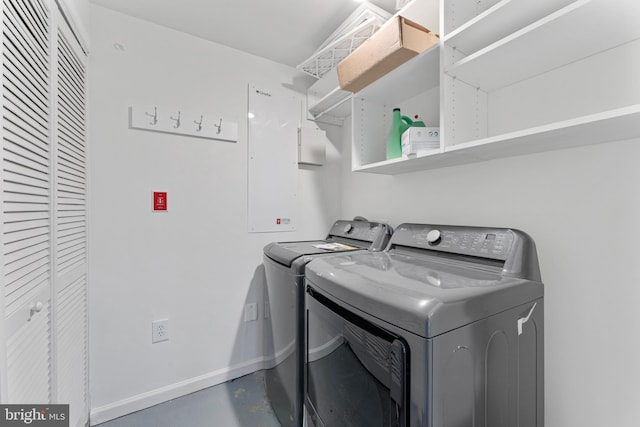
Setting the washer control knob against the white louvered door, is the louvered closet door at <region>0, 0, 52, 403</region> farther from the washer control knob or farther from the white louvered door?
the washer control knob

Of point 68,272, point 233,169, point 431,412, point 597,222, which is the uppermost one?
point 233,169

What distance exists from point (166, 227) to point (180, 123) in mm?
701

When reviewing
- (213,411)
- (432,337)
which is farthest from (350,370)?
(213,411)

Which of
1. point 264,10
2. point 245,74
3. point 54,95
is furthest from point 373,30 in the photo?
point 54,95

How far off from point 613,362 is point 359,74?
158cm

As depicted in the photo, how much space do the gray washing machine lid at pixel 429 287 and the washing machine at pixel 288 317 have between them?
0.22 metres

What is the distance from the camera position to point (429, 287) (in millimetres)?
806

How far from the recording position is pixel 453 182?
1.49m

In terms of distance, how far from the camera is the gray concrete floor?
5.19 ft

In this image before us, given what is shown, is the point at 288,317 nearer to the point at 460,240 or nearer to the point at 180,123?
the point at 460,240

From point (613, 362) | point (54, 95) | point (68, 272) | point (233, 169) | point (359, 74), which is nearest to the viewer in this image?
point (613, 362)

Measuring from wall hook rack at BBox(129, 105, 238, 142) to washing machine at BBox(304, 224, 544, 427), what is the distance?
1.30 metres

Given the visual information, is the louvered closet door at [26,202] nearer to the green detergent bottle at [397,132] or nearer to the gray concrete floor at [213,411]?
the gray concrete floor at [213,411]

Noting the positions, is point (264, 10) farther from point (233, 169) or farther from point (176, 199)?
point (176, 199)
